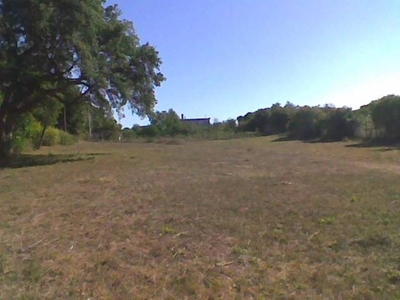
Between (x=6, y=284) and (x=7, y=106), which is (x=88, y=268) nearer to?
(x=6, y=284)

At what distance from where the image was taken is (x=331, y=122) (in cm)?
4059

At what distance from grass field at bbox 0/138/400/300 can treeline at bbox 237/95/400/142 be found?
2209 centimetres

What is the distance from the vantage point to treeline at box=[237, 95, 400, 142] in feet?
96.8

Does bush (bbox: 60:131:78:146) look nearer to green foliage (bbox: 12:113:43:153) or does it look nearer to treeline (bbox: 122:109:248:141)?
green foliage (bbox: 12:113:43:153)

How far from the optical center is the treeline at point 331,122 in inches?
1161

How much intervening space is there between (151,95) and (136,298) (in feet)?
56.8

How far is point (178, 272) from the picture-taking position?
4.00m

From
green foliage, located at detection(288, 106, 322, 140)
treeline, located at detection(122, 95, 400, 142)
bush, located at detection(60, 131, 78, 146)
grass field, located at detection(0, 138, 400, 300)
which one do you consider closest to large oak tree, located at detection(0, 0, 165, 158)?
treeline, located at detection(122, 95, 400, 142)

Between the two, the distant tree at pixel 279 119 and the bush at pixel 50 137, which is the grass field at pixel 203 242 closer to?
the bush at pixel 50 137

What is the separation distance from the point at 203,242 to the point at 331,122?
38240mm

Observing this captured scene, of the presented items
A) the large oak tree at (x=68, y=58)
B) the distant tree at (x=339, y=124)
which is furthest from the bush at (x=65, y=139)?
the distant tree at (x=339, y=124)

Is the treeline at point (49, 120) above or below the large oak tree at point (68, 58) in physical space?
below

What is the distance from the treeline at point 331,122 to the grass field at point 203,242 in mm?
22093

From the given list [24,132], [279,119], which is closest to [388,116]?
[24,132]
